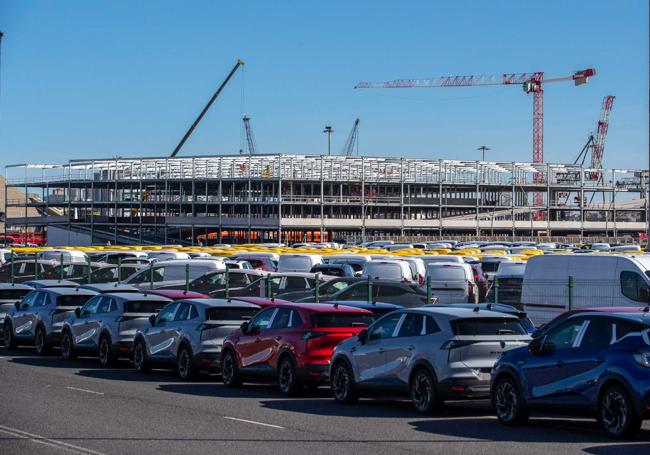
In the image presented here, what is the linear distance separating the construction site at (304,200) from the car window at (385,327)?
292 ft

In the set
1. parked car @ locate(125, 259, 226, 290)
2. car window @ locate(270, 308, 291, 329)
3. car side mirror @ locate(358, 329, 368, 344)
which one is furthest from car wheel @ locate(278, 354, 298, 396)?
parked car @ locate(125, 259, 226, 290)

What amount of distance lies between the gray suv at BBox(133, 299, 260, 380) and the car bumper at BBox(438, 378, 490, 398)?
6685mm

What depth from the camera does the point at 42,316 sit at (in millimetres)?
27344

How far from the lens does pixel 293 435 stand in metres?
13.8

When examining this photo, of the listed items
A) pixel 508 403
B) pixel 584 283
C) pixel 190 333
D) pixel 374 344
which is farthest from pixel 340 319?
pixel 584 283

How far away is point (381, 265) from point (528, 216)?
313ft

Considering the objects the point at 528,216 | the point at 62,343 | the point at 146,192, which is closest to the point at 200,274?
the point at 62,343

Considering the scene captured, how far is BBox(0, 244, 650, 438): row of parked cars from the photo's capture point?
1350 cm

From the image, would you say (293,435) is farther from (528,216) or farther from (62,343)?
(528,216)

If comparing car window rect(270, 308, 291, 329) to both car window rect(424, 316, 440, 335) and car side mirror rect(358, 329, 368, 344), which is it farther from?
car window rect(424, 316, 440, 335)

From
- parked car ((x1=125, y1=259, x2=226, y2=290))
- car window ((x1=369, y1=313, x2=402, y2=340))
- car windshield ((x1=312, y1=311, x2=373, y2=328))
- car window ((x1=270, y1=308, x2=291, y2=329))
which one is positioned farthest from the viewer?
parked car ((x1=125, y1=259, x2=226, y2=290))

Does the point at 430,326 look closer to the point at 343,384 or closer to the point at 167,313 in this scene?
the point at 343,384

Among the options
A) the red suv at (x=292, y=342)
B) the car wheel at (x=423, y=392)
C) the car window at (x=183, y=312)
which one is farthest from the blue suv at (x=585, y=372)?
the car window at (x=183, y=312)

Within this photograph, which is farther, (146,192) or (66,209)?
(66,209)
